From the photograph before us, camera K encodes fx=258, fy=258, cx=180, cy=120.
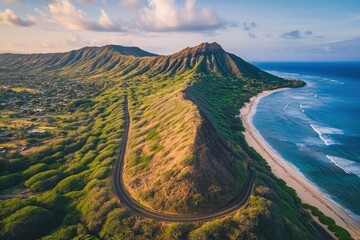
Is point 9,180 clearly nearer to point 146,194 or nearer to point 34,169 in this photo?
point 34,169

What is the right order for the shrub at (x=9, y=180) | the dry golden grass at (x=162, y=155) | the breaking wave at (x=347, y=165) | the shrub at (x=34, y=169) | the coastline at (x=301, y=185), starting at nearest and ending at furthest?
the dry golden grass at (x=162, y=155) → the coastline at (x=301, y=185) → the shrub at (x=9, y=180) → the shrub at (x=34, y=169) → the breaking wave at (x=347, y=165)

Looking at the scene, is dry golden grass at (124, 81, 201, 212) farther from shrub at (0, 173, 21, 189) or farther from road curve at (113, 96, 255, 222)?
shrub at (0, 173, 21, 189)

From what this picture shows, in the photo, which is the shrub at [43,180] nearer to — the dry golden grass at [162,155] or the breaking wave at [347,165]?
the dry golden grass at [162,155]

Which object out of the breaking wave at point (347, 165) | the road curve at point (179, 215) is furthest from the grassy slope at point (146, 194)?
the breaking wave at point (347, 165)

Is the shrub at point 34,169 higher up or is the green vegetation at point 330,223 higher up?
the green vegetation at point 330,223

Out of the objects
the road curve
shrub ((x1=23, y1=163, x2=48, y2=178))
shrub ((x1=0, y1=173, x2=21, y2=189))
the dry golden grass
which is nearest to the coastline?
the road curve

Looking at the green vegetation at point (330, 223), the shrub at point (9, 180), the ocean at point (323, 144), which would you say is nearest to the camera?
the green vegetation at point (330, 223)

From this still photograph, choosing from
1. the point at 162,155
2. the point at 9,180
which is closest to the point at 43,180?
the point at 9,180

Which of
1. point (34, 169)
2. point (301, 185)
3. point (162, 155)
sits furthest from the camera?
point (34, 169)
